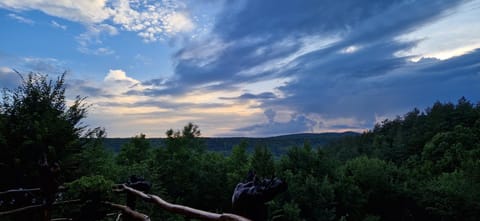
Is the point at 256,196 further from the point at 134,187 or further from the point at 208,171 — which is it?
the point at 208,171

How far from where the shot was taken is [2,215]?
154 inches

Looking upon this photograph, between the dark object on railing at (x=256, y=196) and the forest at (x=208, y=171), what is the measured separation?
2563 mm

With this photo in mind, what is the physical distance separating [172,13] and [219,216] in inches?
315

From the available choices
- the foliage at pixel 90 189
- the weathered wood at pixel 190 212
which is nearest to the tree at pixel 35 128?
the foliage at pixel 90 189

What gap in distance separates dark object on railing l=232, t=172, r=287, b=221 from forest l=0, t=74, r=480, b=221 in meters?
2.56

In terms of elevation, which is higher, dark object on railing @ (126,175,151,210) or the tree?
the tree

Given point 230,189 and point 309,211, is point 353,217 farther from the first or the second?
point 230,189

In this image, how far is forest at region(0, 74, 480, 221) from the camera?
641 cm

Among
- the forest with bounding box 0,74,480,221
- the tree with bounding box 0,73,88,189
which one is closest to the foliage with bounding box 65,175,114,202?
the forest with bounding box 0,74,480,221

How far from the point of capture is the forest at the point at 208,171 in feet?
21.0

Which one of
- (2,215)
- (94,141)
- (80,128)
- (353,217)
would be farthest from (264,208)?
(353,217)

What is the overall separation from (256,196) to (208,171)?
91.6 ft

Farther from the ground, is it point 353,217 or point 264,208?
point 264,208

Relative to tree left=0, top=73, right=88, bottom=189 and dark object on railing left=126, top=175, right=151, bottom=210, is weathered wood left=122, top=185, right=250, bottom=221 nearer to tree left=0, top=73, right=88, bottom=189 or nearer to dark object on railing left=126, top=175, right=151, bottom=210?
dark object on railing left=126, top=175, right=151, bottom=210
